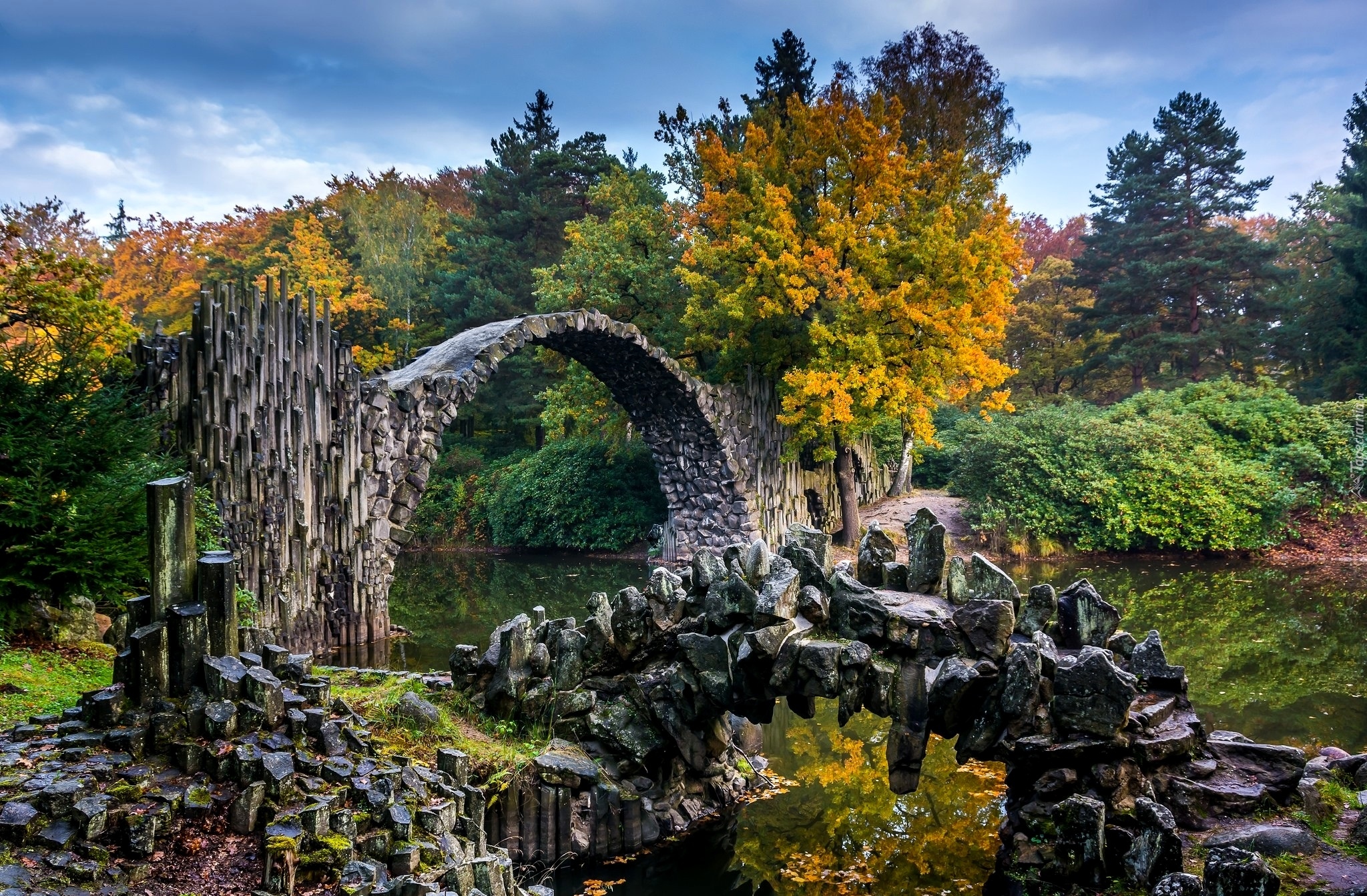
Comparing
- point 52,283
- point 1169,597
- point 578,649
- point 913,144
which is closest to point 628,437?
point 913,144

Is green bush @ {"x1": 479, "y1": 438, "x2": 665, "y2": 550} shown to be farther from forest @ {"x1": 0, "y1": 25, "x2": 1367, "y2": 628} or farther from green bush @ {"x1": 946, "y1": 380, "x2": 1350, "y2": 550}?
green bush @ {"x1": 946, "y1": 380, "x2": 1350, "y2": 550}

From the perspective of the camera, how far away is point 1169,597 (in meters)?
13.1

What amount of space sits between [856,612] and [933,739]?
3.28 m

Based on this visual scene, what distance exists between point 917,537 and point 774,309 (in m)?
10.0

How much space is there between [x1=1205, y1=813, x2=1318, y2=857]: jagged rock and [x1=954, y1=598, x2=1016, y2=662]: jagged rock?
1204 mm

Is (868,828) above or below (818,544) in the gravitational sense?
below

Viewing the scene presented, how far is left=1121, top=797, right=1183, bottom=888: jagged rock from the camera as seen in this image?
12.1 feet

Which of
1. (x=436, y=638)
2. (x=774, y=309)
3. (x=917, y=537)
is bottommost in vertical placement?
(x=436, y=638)

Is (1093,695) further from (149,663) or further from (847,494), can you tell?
(847,494)

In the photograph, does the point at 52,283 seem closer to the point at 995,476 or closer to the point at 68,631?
the point at 68,631

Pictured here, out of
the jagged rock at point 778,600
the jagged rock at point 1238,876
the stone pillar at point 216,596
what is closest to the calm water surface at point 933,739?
the jagged rock at point 778,600

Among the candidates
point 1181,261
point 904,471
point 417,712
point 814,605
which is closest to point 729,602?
point 814,605

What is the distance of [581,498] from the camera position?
2048 centimetres

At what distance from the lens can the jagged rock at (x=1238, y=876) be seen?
3.00 m
